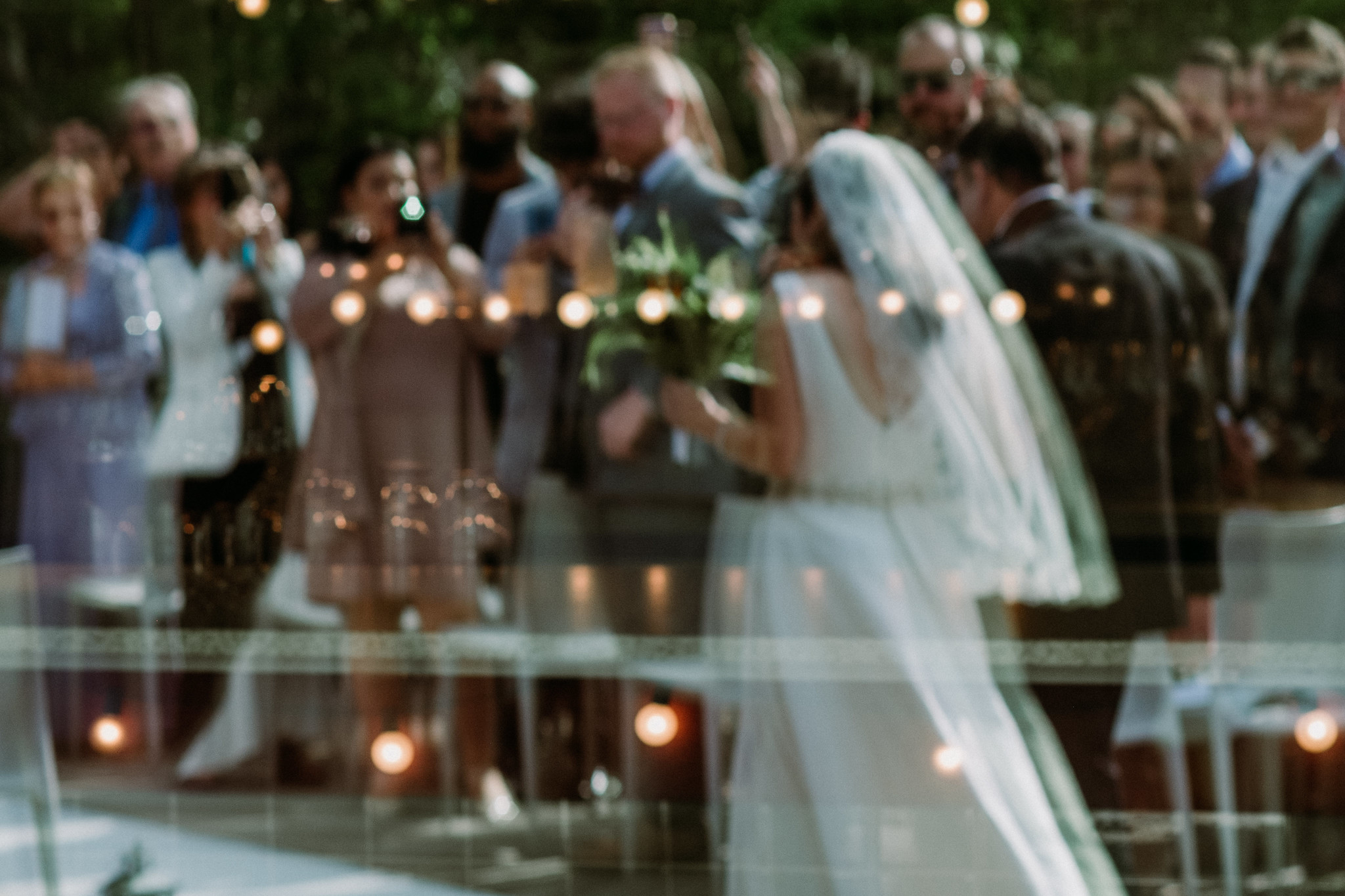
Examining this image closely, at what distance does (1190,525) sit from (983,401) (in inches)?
16.0

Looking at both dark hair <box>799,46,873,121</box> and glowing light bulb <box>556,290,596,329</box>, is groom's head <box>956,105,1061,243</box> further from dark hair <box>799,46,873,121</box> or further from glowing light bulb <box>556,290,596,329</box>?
glowing light bulb <box>556,290,596,329</box>

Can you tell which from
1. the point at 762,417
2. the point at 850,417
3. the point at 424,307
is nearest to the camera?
the point at 850,417

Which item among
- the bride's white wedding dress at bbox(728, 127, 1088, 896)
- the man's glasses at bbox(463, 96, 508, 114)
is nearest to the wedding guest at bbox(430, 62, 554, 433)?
the man's glasses at bbox(463, 96, 508, 114)

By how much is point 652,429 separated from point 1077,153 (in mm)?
760

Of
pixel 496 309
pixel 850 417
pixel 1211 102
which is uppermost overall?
pixel 1211 102

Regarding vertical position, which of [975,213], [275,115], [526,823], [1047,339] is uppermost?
[275,115]

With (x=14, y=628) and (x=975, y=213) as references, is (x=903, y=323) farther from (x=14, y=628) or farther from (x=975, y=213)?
(x=14, y=628)

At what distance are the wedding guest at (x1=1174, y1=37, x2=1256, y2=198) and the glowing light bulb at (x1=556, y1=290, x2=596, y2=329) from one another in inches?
36.6

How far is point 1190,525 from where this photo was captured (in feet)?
7.99

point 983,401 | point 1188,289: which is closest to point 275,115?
point 983,401

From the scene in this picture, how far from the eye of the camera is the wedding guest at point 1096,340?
2.40 m

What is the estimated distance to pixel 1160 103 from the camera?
2.40m

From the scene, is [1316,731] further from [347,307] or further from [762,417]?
[347,307]

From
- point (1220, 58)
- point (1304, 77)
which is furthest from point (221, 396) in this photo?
point (1304, 77)
